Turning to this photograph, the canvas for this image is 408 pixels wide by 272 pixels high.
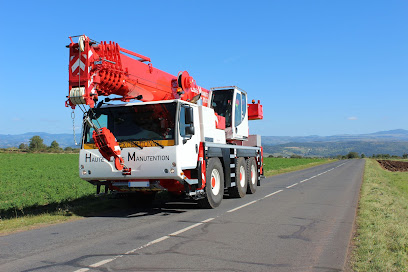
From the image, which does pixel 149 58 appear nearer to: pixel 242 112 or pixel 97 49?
pixel 97 49

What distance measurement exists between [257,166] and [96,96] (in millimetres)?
9447

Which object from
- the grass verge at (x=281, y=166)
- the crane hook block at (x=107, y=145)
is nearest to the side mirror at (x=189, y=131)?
the crane hook block at (x=107, y=145)

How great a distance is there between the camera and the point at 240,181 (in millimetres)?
13797

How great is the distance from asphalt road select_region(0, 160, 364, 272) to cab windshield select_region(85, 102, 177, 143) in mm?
2038

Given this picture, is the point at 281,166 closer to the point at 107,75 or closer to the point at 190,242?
the point at 107,75

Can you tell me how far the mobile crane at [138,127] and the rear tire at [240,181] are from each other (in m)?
2.17

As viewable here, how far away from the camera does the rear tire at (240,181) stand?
44.1 ft

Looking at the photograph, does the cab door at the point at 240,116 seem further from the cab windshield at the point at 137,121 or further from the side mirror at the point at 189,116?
the cab windshield at the point at 137,121

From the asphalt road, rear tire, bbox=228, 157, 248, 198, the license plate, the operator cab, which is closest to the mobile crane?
the license plate

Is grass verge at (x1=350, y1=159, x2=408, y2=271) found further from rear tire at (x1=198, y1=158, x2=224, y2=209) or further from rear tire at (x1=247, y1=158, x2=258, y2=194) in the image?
rear tire at (x1=247, y1=158, x2=258, y2=194)

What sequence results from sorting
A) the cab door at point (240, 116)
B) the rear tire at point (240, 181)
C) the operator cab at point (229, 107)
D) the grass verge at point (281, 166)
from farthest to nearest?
the grass verge at point (281, 166) → the cab door at point (240, 116) → the operator cab at point (229, 107) → the rear tire at point (240, 181)

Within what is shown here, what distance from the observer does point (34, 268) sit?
527cm

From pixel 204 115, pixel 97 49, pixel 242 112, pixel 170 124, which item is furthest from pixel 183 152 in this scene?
pixel 242 112

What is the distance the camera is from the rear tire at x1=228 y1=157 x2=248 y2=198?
1345 cm
